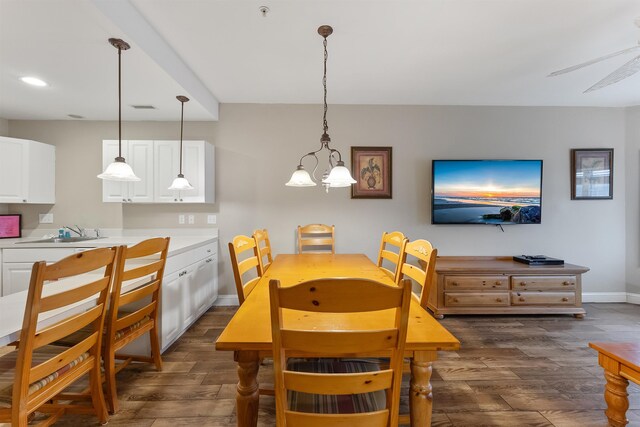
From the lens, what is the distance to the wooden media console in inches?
117

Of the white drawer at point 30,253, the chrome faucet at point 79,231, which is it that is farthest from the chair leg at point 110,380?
the chrome faucet at point 79,231

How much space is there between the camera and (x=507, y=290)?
2994mm

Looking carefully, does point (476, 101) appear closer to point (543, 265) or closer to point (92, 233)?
point (543, 265)

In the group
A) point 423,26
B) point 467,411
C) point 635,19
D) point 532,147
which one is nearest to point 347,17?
point 423,26

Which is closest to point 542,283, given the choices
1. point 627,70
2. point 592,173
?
point 592,173

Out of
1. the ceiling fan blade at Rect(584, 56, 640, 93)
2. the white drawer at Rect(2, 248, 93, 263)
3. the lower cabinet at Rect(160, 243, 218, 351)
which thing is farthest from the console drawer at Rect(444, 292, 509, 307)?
the white drawer at Rect(2, 248, 93, 263)

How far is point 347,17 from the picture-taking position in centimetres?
188

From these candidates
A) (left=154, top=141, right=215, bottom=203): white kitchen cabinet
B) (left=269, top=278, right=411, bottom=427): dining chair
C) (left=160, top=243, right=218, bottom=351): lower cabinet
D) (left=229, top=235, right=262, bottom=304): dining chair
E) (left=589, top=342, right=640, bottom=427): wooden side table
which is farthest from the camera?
(left=154, top=141, right=215, bottom=203): white kitchen cabinet

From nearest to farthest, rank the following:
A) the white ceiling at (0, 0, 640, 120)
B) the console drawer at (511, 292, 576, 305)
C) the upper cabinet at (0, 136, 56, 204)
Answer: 1. the white ceiling at (0, 0, 640, 120)
2. the upper cabinet at (0, 136, 56, 204)
3. the console drawer at (511, 292, 576, 305)

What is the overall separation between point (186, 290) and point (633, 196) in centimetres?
531

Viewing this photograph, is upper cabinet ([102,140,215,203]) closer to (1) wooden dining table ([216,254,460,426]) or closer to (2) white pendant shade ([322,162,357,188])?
(2) white pendant shade ([322,162,357,188])

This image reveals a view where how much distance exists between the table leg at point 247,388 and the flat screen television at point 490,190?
2975 mm

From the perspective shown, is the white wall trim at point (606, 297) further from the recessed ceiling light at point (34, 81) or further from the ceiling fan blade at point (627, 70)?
the recessed ceiling light at point (34, 81)

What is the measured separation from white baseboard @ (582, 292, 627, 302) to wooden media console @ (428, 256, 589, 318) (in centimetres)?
71
